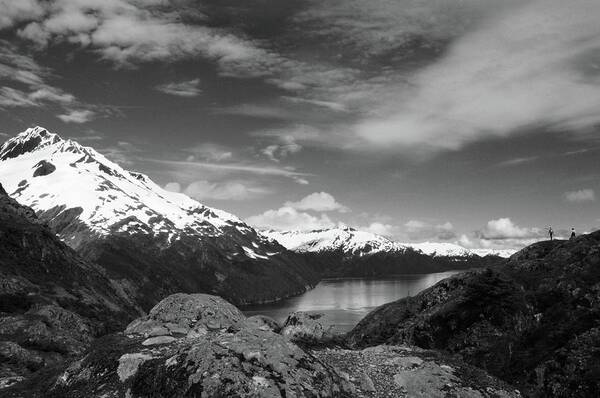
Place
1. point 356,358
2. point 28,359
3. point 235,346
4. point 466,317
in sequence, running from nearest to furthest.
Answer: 1. point 235,346
2. point 356,358
3. point 28,359
4. point 466,317

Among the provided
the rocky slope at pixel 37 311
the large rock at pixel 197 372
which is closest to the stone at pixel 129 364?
the large rock at pixel 197 372

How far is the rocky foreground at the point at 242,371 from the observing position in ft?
49.2

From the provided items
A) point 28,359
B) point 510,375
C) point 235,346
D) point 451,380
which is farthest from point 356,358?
point 28,359

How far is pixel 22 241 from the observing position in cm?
19000

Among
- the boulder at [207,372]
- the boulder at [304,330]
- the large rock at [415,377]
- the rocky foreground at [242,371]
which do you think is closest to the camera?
the boulder at [207,372]

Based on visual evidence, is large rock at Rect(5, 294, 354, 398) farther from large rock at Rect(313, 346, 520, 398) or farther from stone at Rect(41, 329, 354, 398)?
large rock at Rect(313, 346, 520, 398)

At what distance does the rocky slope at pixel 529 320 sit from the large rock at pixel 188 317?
85.7 ft

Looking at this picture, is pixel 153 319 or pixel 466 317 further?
pixel 466 317

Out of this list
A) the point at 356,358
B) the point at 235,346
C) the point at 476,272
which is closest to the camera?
the point at 235,346

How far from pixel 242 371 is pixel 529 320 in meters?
40.4

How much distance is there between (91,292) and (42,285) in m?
29.8

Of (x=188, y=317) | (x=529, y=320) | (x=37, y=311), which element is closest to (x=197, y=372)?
(x=188, y=317)

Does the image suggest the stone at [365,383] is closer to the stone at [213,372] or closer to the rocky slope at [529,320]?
the stone at [213,372]

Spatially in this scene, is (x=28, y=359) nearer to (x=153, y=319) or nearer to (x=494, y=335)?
(x=153, y=319)
